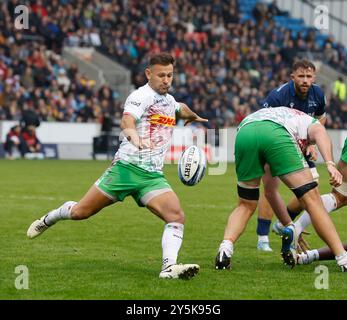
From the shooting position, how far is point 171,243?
28.2 ft

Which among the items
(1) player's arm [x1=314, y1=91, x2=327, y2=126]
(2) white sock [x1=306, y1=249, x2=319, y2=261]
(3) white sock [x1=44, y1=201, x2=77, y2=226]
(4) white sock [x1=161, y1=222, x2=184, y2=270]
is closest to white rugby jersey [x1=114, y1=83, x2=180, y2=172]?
(4) white sock [x1=161, y1=222, x2=184, y2=270]

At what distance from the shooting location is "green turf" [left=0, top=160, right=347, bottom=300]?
779cm

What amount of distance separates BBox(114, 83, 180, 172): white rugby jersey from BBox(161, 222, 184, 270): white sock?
1.84ft

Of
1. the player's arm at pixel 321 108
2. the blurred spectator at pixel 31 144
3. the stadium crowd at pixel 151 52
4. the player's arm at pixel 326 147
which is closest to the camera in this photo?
the player's arm at pixel 326 147

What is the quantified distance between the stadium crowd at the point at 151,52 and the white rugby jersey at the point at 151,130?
2357 centimetres

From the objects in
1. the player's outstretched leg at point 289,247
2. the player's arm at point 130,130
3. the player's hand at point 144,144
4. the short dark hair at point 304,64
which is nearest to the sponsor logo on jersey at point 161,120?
the player's hand at point 144,144

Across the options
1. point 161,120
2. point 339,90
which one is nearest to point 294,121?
point 161,120

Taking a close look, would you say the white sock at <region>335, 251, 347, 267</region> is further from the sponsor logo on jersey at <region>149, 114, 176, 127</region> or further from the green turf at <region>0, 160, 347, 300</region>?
the sponsor logo on jersey at <region>149, 114, 176, 127</region>

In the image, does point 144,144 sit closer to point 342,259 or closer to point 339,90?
point 342,259

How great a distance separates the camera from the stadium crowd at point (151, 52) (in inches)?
1351

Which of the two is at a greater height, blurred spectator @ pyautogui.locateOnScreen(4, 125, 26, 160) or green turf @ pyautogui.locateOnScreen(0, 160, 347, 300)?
green turf @ pyautogui.locateOnScreen(0, 160, 347, 300)

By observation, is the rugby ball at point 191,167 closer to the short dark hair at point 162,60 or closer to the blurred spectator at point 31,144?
the short dark hair at point 162,60

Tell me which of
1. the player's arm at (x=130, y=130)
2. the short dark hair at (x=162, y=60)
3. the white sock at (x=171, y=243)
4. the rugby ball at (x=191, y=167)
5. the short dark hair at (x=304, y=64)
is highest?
the short dark hair at (x=162, y=60)
